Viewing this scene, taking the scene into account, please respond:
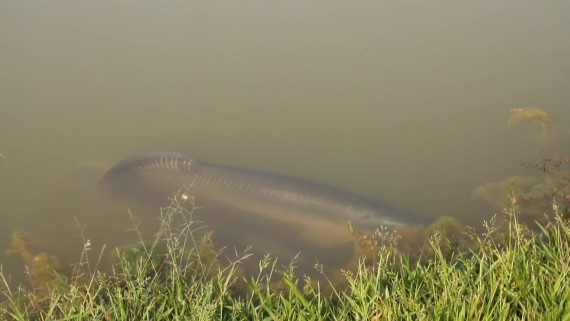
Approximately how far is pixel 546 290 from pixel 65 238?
2762 mm

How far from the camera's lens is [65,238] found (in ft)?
13.1

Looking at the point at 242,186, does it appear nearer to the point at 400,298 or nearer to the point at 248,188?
the point at 248,188

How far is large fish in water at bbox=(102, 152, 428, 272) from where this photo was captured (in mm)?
4172

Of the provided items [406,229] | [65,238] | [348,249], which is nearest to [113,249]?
[65,238]

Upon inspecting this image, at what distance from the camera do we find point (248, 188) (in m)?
4.39

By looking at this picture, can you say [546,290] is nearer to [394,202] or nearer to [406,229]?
[406,229]

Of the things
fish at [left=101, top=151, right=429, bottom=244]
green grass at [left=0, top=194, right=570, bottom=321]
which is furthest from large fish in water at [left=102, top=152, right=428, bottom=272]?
green grass at [left=0, top=194, right=570, bottom=321]

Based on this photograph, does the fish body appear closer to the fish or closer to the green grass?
the fish

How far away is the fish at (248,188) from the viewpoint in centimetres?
424

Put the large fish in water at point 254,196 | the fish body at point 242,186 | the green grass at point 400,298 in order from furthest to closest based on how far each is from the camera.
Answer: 1. the fish body at point 242,186
2. the large fish in water at point 254,196
3. the green grass at point 400,298

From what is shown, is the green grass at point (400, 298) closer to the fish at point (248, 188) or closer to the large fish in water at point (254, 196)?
the large fish in water at point (254, 196)

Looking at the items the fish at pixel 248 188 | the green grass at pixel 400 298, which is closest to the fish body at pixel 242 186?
the fish at pixel 248 188

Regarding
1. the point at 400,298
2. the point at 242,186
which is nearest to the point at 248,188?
the point at 242,186

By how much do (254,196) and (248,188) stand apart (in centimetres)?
7
